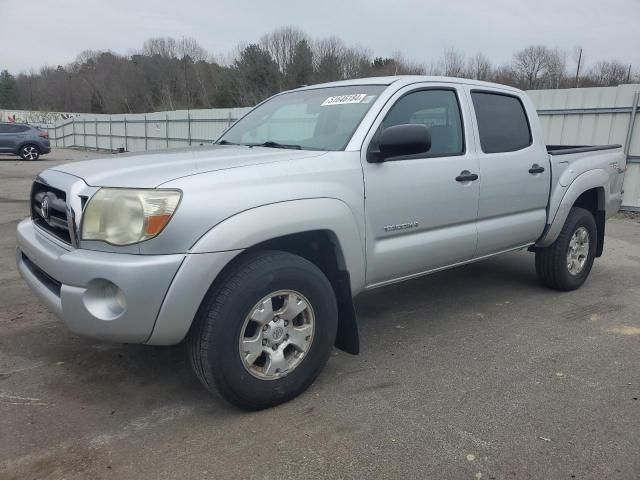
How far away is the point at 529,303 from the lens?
4688 mm

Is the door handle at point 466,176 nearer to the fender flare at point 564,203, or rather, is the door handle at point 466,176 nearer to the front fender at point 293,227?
the front fender at point 293,227

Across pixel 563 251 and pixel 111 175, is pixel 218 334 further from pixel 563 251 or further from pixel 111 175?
pixel 563 251

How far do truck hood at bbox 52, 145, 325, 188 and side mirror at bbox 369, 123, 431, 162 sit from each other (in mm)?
395

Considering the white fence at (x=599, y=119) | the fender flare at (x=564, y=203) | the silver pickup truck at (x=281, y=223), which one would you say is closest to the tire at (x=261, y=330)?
the silver pickup truck at (x=281, y=223)

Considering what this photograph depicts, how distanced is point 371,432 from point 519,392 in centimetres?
101

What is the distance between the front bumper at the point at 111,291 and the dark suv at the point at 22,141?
22580 mm

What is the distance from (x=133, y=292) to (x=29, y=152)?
2333cm

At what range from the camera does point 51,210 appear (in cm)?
287

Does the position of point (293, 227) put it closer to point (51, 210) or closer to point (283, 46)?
point (51, 210)

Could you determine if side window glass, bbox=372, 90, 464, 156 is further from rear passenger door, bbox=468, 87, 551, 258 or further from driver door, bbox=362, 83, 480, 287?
rear passenger door, bbox=468, 87, 551, 258

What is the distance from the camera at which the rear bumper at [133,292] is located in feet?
7.69

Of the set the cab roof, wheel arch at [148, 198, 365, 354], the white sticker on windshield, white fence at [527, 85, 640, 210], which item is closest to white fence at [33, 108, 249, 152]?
white fence at [527, 85, 640, 210]

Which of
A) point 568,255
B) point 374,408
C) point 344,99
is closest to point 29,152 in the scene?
point 344,99

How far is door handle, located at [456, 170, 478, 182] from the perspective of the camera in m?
3.62
